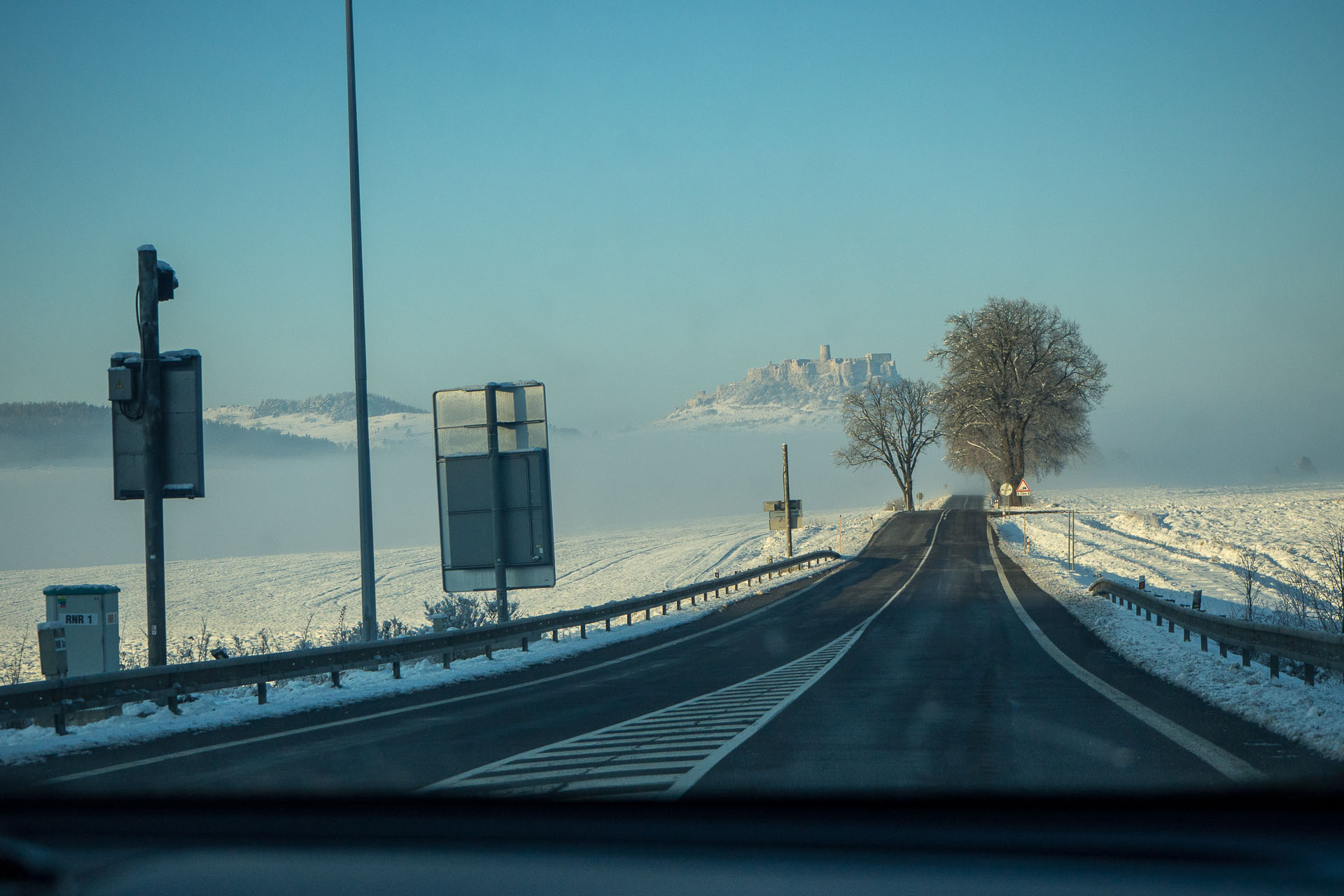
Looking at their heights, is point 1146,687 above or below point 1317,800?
below

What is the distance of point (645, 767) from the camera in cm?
680

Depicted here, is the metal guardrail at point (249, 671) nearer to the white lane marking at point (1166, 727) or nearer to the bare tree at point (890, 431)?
the white lane marking at point (1166, 727)

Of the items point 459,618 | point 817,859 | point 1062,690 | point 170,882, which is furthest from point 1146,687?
point 459,618

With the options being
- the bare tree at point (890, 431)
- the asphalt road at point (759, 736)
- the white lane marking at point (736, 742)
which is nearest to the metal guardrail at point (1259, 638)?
the asphalt road at point (759, 736)

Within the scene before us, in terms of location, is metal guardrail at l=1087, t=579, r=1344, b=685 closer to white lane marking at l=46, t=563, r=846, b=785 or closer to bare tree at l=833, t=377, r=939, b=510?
white lane marking at l=46, t=563, r=846, b=785

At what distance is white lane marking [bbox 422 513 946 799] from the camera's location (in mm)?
5688

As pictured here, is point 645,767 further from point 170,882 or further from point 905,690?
point 905,690

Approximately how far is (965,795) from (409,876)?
2183 millimetres

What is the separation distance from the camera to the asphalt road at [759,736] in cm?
643

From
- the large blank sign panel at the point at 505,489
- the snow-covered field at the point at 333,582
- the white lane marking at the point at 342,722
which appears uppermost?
the large blank sign panel at the point at 505,489

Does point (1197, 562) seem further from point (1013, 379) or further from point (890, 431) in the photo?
point (890, 431)

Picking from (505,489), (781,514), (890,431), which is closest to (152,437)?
(505,489)

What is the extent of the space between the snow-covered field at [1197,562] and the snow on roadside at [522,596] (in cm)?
1017

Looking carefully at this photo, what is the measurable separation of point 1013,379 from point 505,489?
5637cm
